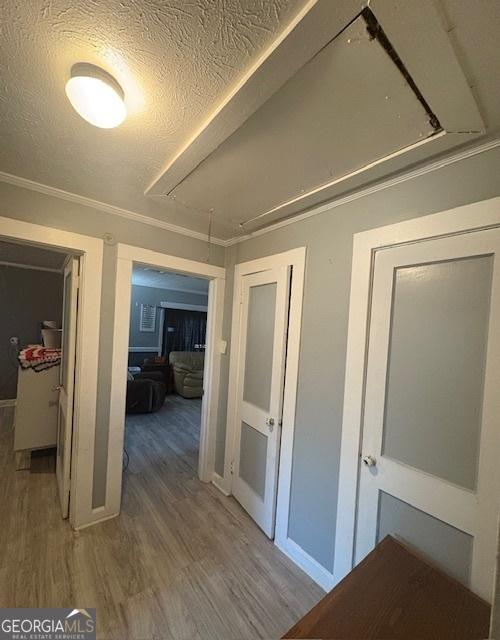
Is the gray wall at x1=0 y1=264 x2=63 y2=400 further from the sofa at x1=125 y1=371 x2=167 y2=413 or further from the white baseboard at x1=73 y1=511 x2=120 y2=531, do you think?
the white baseboard at x1=73 y1=511 x2=120 y2=531

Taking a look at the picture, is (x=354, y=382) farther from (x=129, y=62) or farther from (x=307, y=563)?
(x=129, y=62)

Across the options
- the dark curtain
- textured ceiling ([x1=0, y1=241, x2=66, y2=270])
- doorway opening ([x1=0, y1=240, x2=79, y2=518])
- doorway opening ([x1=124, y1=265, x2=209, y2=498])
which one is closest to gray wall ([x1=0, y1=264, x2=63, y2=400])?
doorway opening ([x1=0, y1=240, x2=79, y2=518])

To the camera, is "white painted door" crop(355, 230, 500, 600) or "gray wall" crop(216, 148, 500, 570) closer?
"white painted door" crop(355, 230, 500, 600)

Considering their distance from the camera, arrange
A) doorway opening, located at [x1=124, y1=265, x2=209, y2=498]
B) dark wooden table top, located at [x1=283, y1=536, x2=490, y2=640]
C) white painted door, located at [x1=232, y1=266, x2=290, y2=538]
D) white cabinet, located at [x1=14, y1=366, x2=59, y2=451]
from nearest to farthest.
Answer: dark wooden table top, located at [x1=283, y1=536, x2=490, y2=640] < white painted door, located at [x1=232, y1=266, x2=290, y2=538] < white cabinet, located at [x1=14, y1=366, x2=59, y2=451] < doorway opening, located at [x1=124, y1=265, x2=209, y2=498]

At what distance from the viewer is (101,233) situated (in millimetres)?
1921

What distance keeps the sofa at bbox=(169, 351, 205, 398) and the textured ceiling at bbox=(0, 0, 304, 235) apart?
4572mm

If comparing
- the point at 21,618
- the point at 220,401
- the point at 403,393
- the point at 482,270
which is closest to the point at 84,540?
the point at 21,618

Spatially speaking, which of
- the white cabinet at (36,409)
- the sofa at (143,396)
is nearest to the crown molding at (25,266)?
the sofa at (143,396)

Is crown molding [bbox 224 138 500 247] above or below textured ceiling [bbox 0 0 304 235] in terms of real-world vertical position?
below

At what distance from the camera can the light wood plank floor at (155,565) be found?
1.34m

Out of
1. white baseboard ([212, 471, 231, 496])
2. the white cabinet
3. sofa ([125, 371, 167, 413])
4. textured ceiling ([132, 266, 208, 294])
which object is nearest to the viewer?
white baseboard ([212, 471, 231, 496])

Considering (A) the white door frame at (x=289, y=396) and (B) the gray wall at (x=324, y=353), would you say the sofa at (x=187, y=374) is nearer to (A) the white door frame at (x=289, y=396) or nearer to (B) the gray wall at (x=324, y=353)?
(A) the white door frame at (x=289, y=396)

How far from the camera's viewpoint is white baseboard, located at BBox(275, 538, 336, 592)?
1.54 meters

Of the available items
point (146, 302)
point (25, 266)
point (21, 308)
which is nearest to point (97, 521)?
point (21, 308)
